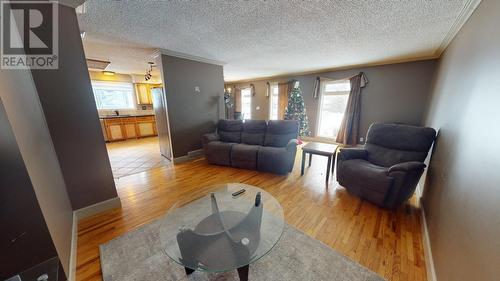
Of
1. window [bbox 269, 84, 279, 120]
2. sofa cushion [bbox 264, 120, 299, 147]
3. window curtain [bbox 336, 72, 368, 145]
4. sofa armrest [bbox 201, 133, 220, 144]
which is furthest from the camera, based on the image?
window [bbox 269, 84, 279, 120]

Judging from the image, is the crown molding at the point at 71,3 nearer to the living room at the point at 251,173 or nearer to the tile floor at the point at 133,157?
the living room at the point at 251,173

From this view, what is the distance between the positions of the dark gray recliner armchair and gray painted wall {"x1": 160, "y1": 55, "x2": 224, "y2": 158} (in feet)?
9.94

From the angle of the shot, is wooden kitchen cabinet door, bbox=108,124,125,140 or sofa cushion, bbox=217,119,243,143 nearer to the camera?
sofa cushion, bbox=217,119,243,143

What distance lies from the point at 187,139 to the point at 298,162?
8.39 feet

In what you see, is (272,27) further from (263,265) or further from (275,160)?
(263,265)

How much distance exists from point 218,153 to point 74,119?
2113mm

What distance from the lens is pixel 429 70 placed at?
139 inches

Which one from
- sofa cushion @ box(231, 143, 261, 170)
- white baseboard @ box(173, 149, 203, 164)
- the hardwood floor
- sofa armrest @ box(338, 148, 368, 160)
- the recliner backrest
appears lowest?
the hardwood floor

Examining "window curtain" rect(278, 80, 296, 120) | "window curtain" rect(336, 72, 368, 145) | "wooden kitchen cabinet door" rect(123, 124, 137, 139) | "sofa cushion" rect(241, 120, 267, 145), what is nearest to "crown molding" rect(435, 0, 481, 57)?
"window curtain" rect(336, 72, 368, 145)

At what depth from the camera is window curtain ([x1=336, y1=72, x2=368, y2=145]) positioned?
14.4 feet

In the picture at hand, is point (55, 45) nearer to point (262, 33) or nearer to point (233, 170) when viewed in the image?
point (262, 33)

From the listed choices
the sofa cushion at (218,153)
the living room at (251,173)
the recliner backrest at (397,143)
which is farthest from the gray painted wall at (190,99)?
the recliner backrest at (397,143)

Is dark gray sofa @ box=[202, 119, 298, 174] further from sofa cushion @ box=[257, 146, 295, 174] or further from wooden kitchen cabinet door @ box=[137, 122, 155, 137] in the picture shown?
wooden kitchen cabinet door @ box=[137, 122, 155, 137]

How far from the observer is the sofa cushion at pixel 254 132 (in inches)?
141
